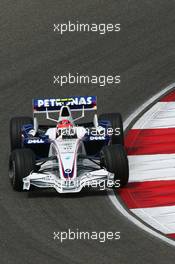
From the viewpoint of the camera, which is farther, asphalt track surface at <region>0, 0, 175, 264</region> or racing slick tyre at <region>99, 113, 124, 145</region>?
racing slick tyre at <region>99, 113, 124, 145</region>

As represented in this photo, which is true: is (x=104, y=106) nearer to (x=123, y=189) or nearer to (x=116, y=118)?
(x=116, y=118)

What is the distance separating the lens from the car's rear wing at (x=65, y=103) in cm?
2220

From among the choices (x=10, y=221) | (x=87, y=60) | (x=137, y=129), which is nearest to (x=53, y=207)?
(x=10, y=221)

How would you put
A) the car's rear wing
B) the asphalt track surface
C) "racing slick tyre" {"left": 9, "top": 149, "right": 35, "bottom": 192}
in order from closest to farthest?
the asphalt track surface
"racing slick tyre" {"left": 9, "top": 149, "right": 35, "bottom": 192}
the car's rear wing

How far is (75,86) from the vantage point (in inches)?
1025

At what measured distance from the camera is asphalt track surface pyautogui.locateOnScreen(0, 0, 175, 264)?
713 inches

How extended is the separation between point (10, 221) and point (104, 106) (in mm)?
6137

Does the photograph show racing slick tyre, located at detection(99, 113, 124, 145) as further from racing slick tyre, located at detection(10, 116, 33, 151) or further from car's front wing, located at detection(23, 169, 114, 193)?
car's front wing, located at detection(23, 169, 114, 193)

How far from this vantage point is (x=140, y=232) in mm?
18703

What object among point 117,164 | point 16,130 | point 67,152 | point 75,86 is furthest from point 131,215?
point 75,86

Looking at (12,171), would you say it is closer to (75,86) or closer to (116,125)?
(116,125)

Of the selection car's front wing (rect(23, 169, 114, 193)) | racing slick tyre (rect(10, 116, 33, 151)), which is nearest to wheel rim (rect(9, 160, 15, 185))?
car's front wing (rect(23, 169, 114, 193))

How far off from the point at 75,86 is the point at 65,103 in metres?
3.89

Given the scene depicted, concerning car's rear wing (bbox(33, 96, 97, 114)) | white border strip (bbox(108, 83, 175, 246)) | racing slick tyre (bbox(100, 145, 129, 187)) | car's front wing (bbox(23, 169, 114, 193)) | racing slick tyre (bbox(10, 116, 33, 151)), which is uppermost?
car's rear wing (bbox(33, 96, 97, 114))
